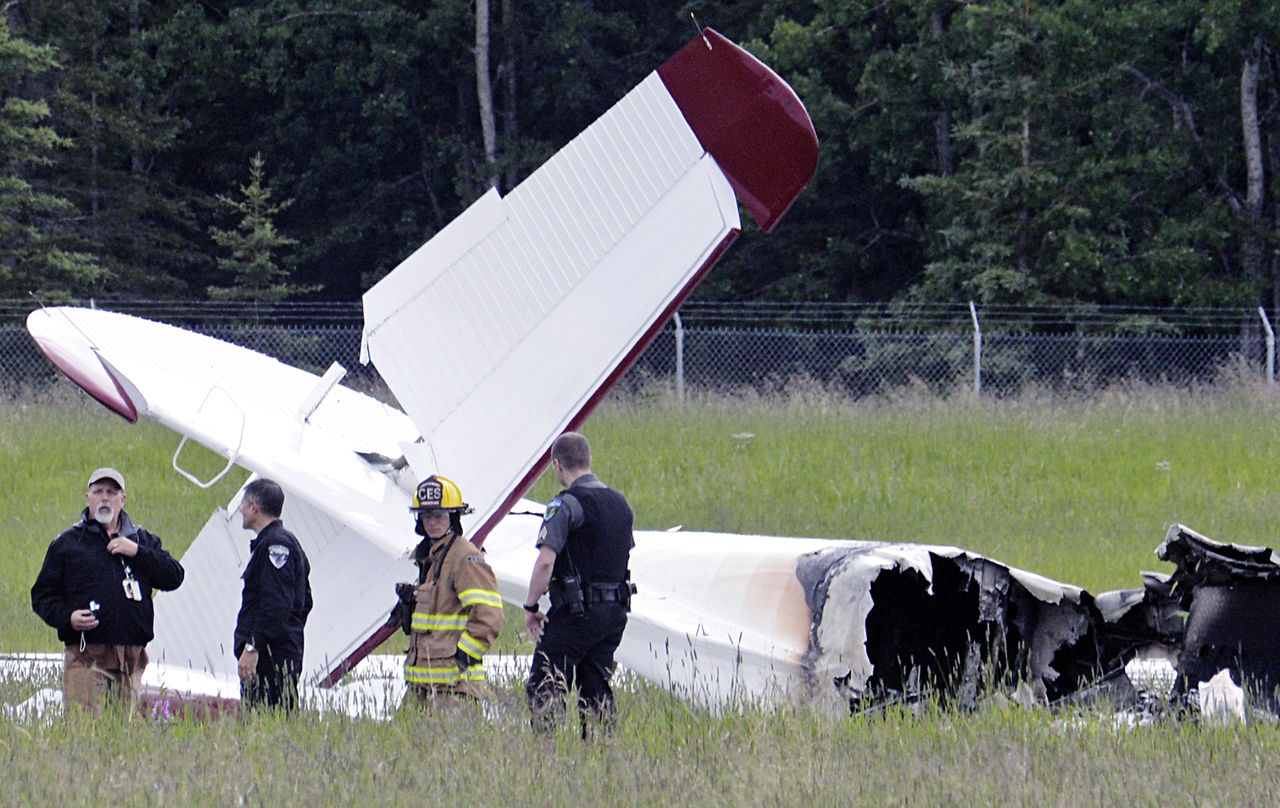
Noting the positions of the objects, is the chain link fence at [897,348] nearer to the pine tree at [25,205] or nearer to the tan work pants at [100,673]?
the pine tree at [25,205]

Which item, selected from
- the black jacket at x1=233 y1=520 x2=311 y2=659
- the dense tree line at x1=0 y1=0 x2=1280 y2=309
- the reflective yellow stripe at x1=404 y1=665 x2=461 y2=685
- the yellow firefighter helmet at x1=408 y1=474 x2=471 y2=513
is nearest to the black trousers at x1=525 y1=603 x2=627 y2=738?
the reflective yellow stripe at x1=404 y1=665 x2=461 y2=685

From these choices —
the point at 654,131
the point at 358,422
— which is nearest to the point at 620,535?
the point at 654,131

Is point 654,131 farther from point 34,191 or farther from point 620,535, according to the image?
point 34,191

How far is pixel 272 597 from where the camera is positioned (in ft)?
19.5

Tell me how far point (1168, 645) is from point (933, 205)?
22520mm

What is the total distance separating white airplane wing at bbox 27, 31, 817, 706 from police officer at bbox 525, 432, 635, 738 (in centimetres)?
66

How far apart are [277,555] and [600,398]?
1604 millimetres

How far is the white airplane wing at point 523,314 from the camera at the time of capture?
6559 millimetres

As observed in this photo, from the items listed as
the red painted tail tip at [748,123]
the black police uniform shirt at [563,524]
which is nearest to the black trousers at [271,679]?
the black police uniform shirt at [563,524]

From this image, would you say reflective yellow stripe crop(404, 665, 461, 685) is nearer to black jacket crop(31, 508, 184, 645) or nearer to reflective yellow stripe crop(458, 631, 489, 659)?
reflective yellow stripe crop(458, 631, 489, 659)

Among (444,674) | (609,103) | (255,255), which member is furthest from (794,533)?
(609,103)

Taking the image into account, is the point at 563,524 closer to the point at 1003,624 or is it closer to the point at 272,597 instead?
the point at 272,597

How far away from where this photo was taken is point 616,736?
5297 mm

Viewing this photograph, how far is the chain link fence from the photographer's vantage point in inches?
925
